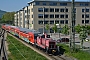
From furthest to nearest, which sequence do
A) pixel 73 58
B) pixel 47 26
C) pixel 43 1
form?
pixel 43 1 → pixel 47 26 → pixel 73 58

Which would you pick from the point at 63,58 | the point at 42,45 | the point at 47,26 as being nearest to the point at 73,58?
the point at 63,58

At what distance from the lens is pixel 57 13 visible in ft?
316

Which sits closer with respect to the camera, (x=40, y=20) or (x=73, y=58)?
(x=73, y=58)

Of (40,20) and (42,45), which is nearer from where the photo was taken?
(42,45)

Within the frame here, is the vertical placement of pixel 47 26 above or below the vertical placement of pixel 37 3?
below

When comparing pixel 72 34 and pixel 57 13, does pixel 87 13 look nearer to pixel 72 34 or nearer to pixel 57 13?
pixel 57 13

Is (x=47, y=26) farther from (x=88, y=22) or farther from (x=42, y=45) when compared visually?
(x=42, y=45)

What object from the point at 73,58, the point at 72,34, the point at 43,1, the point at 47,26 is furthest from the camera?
the point at 43,1

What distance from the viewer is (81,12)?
98812 millimetres

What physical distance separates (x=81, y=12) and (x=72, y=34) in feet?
222

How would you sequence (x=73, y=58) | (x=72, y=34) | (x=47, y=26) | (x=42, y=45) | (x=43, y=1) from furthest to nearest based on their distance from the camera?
(x=43, y=1) → (x=47, y=26) → (x=42, y=45) → (x=72, y=34) → (x=73, y=58)

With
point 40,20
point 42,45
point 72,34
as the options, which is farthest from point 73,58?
point 40,20

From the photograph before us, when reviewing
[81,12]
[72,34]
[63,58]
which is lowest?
[63,58]

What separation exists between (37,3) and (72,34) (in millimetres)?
63987
